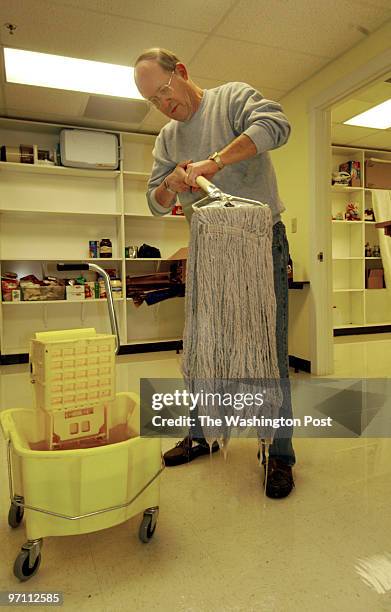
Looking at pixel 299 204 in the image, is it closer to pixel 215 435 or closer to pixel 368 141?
pixel 368 141

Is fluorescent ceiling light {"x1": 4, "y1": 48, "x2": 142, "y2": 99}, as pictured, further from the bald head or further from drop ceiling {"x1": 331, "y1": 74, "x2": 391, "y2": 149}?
the bald head

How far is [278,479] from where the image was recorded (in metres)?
1.30

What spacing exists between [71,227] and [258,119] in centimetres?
319

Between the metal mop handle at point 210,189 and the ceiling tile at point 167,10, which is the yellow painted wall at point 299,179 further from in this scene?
the metal mop handle at point 210,189

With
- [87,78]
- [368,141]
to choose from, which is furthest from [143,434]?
[368,141]

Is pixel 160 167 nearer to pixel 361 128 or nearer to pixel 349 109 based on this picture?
pixel 349 109

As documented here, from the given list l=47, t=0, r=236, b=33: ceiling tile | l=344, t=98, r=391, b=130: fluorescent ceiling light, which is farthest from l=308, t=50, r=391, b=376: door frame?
l=344, t=98, r=391, b=130: fluorescent ceiling light

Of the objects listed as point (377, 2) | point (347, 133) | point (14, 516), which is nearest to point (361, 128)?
point (347, 133)

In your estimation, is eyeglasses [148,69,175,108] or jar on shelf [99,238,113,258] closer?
eyeglasses [148,69,175,108]

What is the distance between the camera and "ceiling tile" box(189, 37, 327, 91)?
2561 mm

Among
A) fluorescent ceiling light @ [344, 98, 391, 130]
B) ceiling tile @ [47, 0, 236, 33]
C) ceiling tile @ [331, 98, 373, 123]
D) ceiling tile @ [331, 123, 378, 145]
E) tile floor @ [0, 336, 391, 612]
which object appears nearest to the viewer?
tile floor @ [0, 336, 391, 612]

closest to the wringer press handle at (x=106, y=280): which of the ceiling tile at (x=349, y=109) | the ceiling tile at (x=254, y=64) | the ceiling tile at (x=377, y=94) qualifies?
the ceiling tile at (x=254, y=64)

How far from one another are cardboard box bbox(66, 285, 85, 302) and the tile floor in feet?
7.61

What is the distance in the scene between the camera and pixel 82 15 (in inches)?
86.9
